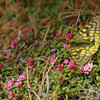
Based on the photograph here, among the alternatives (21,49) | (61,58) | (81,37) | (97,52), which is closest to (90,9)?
(81,37)

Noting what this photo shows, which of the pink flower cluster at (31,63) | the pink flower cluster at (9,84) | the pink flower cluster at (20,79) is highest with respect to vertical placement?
the pink flower cluster at (31,63)

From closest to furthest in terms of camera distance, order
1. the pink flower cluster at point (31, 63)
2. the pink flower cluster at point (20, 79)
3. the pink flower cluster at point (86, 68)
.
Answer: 1. the pink flower cluster at point (86, 68)
2. the pink flower cluster at point (20, 79)
3. the pink flower cluster at point (31, 63)

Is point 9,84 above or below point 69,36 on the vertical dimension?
below

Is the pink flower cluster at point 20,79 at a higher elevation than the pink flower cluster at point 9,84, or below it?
higher

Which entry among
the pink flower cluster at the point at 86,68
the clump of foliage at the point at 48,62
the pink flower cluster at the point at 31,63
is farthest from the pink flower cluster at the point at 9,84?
the pink flower cluster at the point at 86,68

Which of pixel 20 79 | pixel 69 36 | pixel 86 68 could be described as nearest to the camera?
pixel 86 68

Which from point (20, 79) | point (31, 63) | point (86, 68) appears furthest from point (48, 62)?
point (86, 68)

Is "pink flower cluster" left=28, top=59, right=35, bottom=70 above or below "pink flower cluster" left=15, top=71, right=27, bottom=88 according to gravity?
above

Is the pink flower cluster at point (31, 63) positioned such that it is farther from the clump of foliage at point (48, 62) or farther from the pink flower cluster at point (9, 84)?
the pink flower cluster at point (9, 84)

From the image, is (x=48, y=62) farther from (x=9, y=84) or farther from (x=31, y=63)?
(x=9, y=84)

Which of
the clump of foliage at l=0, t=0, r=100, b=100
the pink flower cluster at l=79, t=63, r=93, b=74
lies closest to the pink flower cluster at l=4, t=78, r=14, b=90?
the clump of foliage at l=0, t=0, r=100, b=100

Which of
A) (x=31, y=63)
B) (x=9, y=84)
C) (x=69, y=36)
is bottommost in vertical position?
(x=9, y=84)

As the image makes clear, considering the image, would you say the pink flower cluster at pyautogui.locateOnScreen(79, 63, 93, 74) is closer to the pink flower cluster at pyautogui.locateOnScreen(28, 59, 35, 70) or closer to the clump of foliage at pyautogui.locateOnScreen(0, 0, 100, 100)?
the clump of foliage at pyautogui.locateOnScreen(0, 0, 100, 100)
